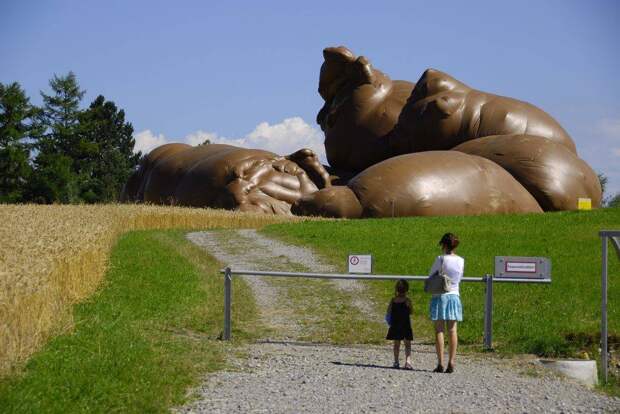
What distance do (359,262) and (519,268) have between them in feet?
7.09

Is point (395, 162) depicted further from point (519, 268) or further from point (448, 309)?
point (448, 309)

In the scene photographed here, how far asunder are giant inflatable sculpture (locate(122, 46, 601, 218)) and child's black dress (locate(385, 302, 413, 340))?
22.0 metres

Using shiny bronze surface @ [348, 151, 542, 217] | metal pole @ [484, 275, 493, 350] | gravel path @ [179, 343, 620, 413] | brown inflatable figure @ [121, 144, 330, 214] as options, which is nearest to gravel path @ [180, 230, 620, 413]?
gravel path @ [179, 343, 620, 413]

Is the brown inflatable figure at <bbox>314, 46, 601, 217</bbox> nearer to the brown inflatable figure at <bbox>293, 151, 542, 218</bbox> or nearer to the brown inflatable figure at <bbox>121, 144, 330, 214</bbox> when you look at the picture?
the brown inflatable figure at <bbox>293, 151, 542, 218</bbox>

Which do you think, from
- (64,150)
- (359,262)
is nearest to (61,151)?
(64,150)

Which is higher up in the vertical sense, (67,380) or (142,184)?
(142,184)

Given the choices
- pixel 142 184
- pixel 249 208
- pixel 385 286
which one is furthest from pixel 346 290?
pixel 142 184

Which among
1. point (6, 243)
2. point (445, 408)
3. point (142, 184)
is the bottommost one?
point (445, 408)

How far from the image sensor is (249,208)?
125ft

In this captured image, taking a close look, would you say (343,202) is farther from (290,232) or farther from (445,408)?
(445,408)

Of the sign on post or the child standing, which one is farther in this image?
the sign on post

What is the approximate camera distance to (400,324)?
11195 mm

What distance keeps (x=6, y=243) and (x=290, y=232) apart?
1513cm

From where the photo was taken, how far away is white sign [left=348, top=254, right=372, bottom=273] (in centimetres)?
1273
